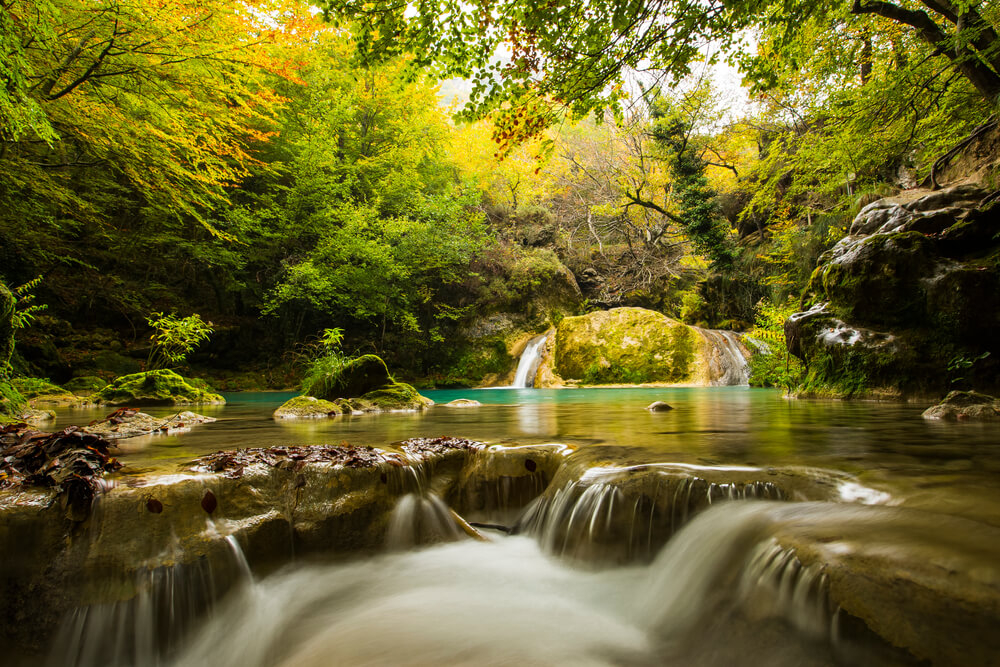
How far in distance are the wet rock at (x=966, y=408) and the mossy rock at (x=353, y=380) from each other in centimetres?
722

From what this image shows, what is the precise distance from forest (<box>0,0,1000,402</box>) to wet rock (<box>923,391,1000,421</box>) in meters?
1.57

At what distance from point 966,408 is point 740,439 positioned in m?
2.76

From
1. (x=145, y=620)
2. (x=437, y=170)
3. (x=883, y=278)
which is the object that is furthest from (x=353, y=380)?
(x=437, y=170)

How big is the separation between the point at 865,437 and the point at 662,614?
109 inches

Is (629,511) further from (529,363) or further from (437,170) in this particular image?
(437,170)

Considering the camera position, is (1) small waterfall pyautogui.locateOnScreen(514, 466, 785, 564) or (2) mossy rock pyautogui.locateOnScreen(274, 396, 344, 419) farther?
(2) mossy rock pyautogui.locateOnScreen(274, 396, 344, 419)

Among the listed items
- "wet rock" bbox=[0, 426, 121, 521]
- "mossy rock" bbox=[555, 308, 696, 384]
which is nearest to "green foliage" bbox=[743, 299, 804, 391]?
"mossy rock" bbox=[555, 308, 696, 384]

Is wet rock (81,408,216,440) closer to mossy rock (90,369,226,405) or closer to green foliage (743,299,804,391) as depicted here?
mossy rock (90,369,226,405)

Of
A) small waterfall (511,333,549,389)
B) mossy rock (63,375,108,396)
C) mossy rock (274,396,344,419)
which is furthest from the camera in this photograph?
small waterfall (511,333,549,389)

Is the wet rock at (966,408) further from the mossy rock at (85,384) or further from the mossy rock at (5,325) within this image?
the mossy rock at (85,384)

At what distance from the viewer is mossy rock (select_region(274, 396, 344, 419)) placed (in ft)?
19.3

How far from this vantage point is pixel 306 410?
19.8ft

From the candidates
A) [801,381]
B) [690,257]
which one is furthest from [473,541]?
[690,257]

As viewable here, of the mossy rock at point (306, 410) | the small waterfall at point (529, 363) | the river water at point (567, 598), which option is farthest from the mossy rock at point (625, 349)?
the river water at point (567, 598)
